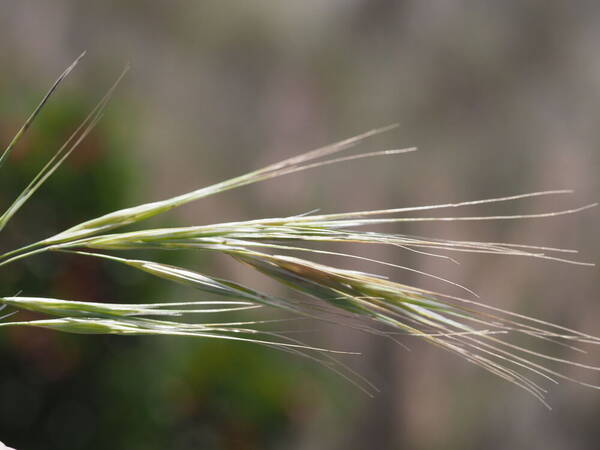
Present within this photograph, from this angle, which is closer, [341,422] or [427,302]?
[427,302]

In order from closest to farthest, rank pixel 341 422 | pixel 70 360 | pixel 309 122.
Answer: pixel 70 360 < pixel 341 422 < pixel 309 122

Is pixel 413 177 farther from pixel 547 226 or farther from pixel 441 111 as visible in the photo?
pixel 547 226

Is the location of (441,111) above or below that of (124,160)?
above

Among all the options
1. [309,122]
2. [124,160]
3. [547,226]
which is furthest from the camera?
[309,122]

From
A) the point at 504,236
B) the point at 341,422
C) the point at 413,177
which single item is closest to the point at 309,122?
the point at 413,177

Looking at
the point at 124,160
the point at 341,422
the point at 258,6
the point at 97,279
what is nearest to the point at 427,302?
the point at 97,279

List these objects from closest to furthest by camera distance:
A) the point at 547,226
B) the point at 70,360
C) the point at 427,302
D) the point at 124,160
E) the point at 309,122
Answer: the point at 427,302 → the point at 70,360 → the point at 124,160 → the point at 547,226 → the point at 309,122

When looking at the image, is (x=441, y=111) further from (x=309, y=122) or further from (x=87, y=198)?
(x=87, y=198)

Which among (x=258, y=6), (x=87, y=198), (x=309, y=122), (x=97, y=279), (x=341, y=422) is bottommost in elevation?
(x=341, y=422)

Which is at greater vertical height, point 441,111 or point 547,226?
point 441,111
